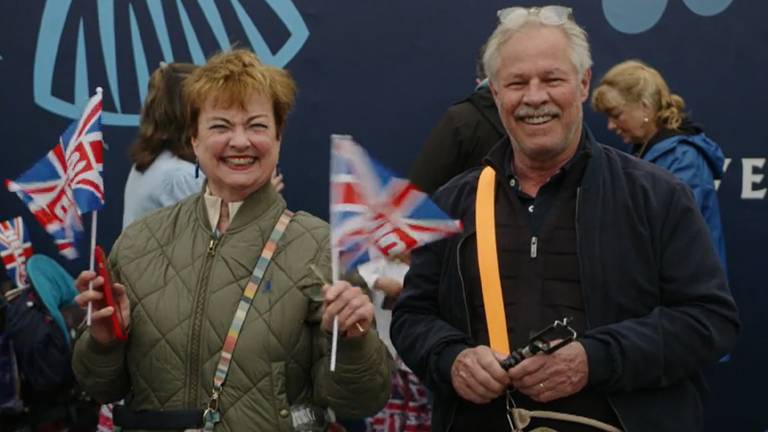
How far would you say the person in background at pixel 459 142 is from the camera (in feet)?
15.3

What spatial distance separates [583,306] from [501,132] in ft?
6.47

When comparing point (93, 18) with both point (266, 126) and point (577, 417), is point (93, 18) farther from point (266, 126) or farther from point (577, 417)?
point (577, 417)

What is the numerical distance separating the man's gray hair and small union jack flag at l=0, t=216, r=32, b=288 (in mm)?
2746

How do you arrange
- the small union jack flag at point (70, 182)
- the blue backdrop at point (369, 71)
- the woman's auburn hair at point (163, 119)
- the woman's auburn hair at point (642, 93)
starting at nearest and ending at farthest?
the small union jack flag at point (70, 182) < the woman's auburn hair at point (163, 119) < the woman's auburn hair at point (642, 93) < the blue backdrop at point (369, 71)

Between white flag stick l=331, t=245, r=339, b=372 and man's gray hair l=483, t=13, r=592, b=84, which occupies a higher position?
man's gray hair l=483, t=13, r=592, b=84

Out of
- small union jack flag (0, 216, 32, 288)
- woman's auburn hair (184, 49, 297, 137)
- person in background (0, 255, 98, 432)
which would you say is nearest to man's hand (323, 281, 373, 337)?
woman's auburn hair (184, 49, 297, 137)

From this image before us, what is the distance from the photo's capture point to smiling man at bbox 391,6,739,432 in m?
2.68

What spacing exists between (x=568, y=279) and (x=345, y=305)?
568mm

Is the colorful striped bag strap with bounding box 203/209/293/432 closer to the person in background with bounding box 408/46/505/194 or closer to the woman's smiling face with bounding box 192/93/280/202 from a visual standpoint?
the woman's smiling face with bounding box 192/93/280/202

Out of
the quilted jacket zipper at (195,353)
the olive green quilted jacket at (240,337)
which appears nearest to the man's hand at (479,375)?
→ the olive green quilted jacket at (240,337)

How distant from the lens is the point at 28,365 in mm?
4555

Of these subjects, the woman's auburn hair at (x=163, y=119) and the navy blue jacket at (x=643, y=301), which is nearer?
the navy blue jacket at (x=643, y=301)

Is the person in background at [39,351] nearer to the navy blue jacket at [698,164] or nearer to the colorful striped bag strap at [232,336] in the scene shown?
the colorful striped bag strap at [232,336]

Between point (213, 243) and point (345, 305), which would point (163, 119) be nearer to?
point (213, 243)
